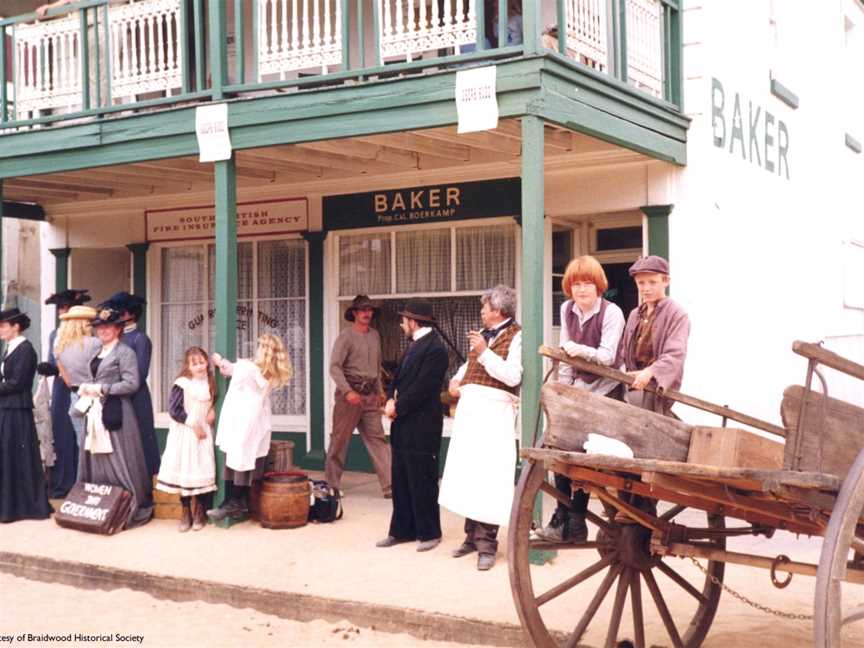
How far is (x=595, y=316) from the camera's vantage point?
6.64 m

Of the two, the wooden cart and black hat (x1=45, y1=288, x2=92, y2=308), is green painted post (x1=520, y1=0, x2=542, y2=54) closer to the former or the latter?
the wooden cart

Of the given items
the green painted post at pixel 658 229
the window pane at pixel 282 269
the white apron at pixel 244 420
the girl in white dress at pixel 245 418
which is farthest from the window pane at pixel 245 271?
the green painted post at pixel 658 229

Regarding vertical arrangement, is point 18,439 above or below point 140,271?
below

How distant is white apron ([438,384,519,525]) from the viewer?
7.11 metres

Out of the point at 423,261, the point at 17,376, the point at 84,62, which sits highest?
the point at 84,62

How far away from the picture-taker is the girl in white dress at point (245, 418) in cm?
842

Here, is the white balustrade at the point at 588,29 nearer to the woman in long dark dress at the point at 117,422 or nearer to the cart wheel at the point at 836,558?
the woman in long dark dress at the point at 117,422

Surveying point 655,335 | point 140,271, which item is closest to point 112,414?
point 140,271

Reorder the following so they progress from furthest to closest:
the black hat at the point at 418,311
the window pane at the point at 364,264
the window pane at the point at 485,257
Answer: the window pane at the point at 364,264, the window pane at the point at 485,257, the black hat at the point at 418,311

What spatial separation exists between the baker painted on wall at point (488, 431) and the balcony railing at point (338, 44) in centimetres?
189

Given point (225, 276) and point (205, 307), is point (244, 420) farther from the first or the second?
point (205, 307)

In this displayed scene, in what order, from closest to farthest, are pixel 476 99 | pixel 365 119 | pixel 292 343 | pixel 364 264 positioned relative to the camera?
pixel 476 99
pixel 365 119
pixel 364 264
pixel 292 343

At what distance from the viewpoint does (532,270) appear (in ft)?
23.7

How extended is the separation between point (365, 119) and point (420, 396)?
2.14 metres
